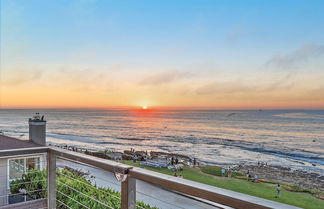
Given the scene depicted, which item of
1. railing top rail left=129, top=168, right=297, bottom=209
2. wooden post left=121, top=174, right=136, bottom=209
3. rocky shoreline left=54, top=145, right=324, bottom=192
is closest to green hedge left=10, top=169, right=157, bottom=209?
wooden post left=121, top=174, right=136, bottom=209

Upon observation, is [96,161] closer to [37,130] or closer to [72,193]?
[72,193]

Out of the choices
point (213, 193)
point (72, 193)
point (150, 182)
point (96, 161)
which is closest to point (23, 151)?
point (96, 161)

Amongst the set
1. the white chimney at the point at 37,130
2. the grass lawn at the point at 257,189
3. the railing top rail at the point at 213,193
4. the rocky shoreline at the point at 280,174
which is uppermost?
the railing top rail at the point at 213,193

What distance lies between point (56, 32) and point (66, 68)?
7.13 m

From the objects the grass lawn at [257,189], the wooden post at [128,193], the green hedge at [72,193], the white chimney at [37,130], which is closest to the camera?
the wooden post at [128,193]

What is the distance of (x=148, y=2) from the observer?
34.3 ft

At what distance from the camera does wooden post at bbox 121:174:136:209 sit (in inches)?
48.7

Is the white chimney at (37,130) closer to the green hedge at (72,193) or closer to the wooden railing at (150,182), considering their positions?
the green hedge at (72,193)

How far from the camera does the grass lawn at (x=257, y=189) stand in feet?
39.3

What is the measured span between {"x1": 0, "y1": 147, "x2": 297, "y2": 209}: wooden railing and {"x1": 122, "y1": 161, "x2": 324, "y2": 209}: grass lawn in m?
12.4

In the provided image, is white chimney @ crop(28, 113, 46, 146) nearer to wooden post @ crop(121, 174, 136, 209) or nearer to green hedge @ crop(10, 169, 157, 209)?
green hedge @ crop(10, 169, 157, 209)

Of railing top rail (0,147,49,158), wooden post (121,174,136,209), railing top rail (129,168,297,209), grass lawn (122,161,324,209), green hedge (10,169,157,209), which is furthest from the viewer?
grass lawn (122,161,324,209)

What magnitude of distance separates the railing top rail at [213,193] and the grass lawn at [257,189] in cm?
1266

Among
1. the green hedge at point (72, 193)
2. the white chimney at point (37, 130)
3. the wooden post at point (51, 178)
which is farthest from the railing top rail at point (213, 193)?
the white chimney at point (37, 130)
